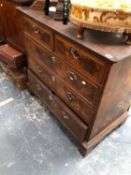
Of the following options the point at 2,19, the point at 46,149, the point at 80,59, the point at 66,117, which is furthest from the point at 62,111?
the point at 2,19

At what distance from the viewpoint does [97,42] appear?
0.90 m

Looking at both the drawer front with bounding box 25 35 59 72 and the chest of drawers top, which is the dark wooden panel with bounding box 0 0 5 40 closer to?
the drawer front with bounding box 25 35 59 72

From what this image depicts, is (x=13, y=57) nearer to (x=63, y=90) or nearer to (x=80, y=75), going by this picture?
(x=63, y=90)

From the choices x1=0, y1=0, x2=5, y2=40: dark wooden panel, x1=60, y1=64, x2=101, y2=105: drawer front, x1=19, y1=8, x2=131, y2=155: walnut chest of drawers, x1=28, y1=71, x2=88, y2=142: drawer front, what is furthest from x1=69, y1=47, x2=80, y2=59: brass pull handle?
x1=0, y1=0, x2=5, y2=40: dark wooden panel

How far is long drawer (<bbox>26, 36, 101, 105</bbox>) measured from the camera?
1007 millimetres

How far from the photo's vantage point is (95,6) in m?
0.79

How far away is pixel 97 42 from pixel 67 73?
1.08 ft

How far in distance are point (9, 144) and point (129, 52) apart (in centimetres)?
116

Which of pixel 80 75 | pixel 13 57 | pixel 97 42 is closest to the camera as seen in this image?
pixel 97 42

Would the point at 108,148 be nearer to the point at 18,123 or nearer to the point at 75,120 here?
the point at 75,120

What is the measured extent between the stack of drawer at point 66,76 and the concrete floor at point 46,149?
175 millimetres

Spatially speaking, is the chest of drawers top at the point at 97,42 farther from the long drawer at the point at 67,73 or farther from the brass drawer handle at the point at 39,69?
the brass drawer handle at the point at 39,69

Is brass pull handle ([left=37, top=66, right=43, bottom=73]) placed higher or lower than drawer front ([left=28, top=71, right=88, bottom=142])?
higher

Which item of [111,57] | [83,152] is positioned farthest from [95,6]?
[83,152]
